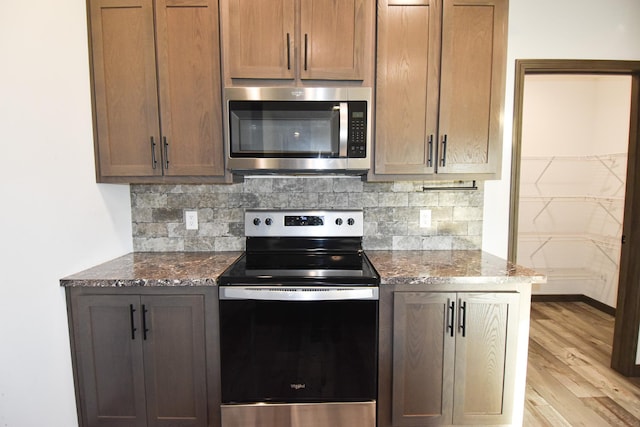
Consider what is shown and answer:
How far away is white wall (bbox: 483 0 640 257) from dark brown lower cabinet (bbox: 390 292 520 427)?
1121 mm

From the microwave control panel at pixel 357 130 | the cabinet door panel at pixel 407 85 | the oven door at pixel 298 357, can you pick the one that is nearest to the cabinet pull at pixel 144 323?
the oven door at pixel 298 357

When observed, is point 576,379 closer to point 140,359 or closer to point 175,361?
point 175,361

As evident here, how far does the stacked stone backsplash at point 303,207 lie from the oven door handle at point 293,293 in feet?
1.97

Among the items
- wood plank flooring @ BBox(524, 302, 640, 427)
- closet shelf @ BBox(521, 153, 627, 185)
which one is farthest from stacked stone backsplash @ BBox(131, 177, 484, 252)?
closet shelf @ BBox(521, 153, 627, 185)

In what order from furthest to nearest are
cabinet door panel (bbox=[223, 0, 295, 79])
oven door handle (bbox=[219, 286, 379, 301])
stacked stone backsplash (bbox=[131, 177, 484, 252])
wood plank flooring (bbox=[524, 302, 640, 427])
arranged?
stacked stone backsplash (bbox=[131, 177, 484, 252]) → wood plank flooring (bbox=[524, 302, 640, 427]) → cabinet door panel (bbox=[223, 0, 295, 79]) → oven door handle (bbox=[219, 286, 379, 301])

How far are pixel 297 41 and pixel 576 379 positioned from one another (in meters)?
2.96

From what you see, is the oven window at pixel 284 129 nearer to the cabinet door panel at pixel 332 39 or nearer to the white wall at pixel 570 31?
the cabinet door panel at pixel 332 39

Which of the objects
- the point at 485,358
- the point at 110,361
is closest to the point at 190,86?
the point at 110,361

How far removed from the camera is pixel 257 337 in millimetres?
1407

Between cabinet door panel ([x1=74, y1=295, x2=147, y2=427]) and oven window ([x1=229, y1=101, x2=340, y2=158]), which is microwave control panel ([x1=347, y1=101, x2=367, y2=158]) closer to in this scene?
oven window ([x1=229, y1=101, x2=340, y2=158])

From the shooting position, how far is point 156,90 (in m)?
A: 1.56

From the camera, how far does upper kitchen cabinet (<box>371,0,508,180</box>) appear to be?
1.54 metres

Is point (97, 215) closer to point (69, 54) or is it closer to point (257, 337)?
point (69, 54)

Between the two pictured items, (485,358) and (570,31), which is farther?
(570,31)
